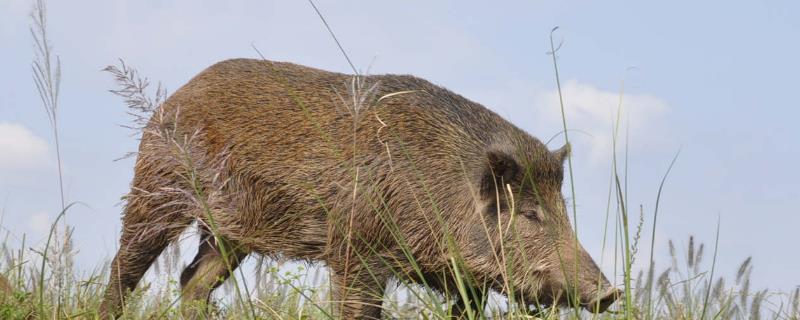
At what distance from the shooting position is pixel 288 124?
218 inches

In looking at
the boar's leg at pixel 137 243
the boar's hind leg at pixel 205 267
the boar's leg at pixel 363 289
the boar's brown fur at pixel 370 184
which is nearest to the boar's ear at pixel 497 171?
the boar's brown fur at pixel 370 184

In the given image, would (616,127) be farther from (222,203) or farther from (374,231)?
(222,203)

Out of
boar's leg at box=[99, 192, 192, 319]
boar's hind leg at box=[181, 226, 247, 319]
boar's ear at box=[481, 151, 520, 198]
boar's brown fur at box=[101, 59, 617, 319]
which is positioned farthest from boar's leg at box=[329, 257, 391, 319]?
boar's leg at box=[99, 192, 192, 319]

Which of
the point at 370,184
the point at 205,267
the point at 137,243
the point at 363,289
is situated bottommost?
the point at 363,289

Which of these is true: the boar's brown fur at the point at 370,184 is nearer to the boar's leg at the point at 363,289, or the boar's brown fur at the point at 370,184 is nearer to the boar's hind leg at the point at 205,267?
the boar's leg at the point at 363,289

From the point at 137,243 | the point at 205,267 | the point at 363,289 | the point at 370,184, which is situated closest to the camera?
the point at 363,289

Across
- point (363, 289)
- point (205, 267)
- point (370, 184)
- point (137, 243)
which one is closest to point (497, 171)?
point (370, 184)

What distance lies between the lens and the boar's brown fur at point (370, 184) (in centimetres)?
496

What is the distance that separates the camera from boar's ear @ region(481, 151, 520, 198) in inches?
195

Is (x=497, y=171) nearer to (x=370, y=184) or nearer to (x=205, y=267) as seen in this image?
(x=370, y=184)

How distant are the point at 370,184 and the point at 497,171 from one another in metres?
0.68

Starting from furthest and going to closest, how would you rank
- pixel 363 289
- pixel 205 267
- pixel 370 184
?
1. pixel 205 267
2. pixel 370 184
3. pixel 363 289

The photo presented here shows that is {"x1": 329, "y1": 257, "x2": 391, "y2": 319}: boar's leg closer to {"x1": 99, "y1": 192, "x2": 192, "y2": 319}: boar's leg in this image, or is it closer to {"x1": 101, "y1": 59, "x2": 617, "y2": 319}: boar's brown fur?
{"x1": 101, "y1": 59, "x2": 617, "y2": 319}: boar's brown fur

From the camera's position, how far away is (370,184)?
5133 millimetres
